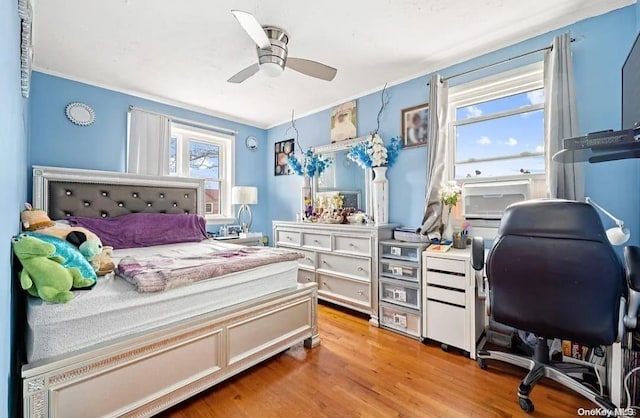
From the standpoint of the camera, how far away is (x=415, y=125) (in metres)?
2.84

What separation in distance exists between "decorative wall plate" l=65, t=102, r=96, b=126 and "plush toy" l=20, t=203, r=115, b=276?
4.76 ft

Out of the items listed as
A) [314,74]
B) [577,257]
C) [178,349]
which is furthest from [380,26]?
[178,349]

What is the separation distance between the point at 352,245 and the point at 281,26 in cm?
206

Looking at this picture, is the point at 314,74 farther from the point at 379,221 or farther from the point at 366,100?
the point at 379,221

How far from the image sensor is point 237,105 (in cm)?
364

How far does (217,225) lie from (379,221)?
7.79ft

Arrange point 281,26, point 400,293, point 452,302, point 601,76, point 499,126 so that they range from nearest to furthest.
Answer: point 601,76
point 281,26
point 452,302
point 499,126
point 400,293

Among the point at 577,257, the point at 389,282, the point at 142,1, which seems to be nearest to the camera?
the point at 577,257

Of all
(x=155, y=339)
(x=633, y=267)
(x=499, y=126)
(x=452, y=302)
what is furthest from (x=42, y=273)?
(x=499, y=126)

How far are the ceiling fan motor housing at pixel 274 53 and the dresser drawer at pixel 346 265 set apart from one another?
189 centimetres

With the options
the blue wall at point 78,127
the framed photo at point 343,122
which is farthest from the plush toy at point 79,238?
the framed photo at point 343,122

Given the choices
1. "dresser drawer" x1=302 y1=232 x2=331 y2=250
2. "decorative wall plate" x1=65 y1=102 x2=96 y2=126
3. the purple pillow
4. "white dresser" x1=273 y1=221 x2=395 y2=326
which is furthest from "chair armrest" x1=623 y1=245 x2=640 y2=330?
"decorative wall plate" x1=65 y1=102 x2=96 y2=126

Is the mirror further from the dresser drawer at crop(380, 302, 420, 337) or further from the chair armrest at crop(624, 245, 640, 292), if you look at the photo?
the chair armrest at crop(624, 245, 640, 292)

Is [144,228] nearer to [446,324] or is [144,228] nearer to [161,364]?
[161,364]
